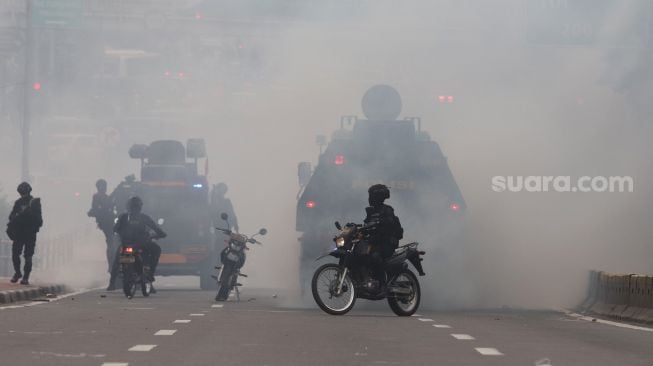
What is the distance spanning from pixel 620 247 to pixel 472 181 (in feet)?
12.3

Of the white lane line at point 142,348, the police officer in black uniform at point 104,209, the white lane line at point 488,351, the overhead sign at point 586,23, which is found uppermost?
the overhead sign at point 586,23

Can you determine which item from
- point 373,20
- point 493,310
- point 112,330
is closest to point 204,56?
point 373,20

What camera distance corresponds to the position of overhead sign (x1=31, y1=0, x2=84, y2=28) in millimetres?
60094

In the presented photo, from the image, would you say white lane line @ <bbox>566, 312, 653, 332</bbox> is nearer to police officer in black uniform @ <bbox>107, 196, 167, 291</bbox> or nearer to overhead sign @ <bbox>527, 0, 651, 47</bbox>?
police officer in black uniform @ <bbox>107, 196, 167, 291</bbox>

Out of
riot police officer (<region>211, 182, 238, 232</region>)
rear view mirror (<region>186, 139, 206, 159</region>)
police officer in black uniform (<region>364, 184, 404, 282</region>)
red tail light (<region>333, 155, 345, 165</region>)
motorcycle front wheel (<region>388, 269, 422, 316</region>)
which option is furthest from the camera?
rear view mirror (<region>186, 139, 206, 159</region>)

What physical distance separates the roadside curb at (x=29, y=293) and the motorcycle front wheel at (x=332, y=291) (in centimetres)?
555

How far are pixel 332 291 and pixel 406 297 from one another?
976mm

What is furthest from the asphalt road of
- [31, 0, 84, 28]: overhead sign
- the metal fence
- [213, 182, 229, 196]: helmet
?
[31, 0, 84, 28]: overhead sign

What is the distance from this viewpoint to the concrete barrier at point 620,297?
21.5 metres

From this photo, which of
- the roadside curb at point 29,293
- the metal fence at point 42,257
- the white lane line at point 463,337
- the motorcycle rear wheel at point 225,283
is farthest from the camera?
the metal fence at point 42,257

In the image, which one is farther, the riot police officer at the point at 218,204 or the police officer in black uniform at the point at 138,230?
the riot police officer at the point at 218,204

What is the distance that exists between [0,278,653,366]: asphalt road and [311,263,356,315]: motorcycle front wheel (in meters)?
0.19

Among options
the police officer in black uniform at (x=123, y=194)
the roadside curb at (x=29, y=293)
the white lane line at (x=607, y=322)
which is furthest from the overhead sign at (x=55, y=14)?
the white lane line at (x=607, y=322)

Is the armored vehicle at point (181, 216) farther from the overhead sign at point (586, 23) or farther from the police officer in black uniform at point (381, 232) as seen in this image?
the police officer in black uniform at point (381, 232)
